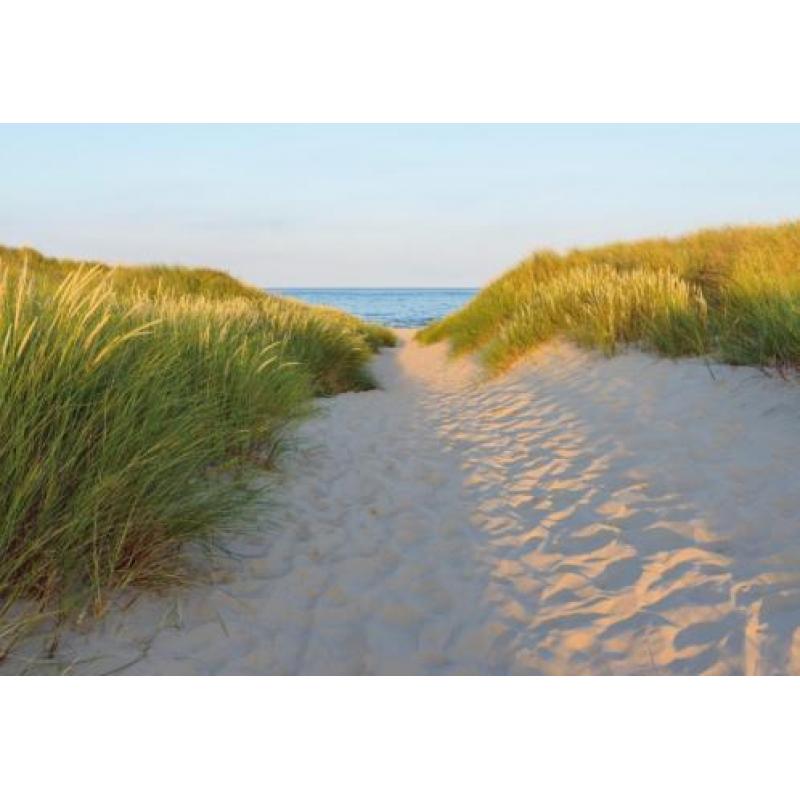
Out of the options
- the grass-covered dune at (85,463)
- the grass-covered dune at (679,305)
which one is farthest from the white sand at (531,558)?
the grass-covered dune at (679,305)

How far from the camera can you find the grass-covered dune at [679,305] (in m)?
5.54

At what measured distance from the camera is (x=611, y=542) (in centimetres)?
342

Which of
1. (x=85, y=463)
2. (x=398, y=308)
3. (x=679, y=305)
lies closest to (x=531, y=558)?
(x=85, y=463)

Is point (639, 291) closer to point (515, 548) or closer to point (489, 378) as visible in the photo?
point (489, 378)

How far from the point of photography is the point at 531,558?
3.41 m

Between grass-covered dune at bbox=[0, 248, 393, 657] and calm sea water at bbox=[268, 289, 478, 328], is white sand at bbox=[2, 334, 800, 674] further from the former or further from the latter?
calm sea water at bbox=[268, 289, 478, 328]

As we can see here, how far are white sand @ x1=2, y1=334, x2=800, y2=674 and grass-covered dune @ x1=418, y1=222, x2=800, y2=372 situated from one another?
43cm

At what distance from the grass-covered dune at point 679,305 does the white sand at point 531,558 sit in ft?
1.42

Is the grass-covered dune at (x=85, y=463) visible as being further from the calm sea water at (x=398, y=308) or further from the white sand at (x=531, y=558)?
the calm sea water at (x=398, y=308)

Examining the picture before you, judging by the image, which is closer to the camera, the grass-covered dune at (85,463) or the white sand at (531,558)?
the grass-covered dune at (85,463)

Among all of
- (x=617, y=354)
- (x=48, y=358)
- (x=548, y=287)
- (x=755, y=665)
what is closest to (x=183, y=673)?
(x=48, y=358)

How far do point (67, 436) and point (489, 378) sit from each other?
6997 mm

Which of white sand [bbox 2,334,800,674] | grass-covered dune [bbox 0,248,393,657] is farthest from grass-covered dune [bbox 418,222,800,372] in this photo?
grass-covered dune [bbox 0,248,393,657]

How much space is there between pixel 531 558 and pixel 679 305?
15.3 ft
